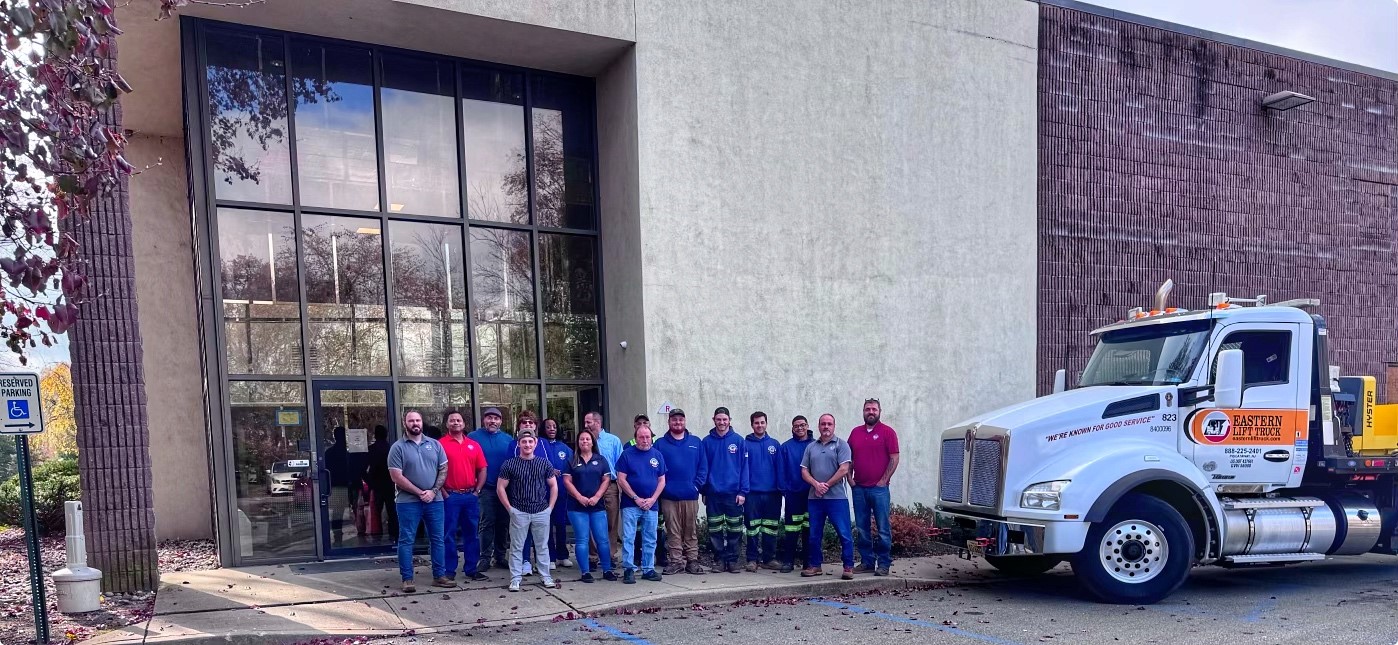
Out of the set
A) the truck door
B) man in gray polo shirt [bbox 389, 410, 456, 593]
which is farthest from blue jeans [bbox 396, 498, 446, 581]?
the truck door

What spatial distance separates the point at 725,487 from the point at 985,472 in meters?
2.91

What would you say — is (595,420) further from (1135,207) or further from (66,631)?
(1135,207)

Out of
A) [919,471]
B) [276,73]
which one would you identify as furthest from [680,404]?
[276,73]

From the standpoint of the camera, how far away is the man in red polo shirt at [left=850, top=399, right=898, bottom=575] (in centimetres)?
1026

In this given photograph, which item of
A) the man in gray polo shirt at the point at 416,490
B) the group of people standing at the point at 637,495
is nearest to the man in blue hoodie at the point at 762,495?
the group of people standing at the point at 637,495

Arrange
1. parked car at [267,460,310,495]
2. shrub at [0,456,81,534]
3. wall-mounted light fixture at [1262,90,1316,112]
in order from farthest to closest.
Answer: wall-mounted light fixture at [1262,90,1316,112]
shrub at [0,456,81,534]
parked car at [267,460,310,495]

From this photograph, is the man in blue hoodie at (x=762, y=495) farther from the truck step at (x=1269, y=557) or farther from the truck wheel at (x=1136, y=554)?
the truck step at (x=1269, y=557)

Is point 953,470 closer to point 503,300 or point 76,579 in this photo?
point 503,300

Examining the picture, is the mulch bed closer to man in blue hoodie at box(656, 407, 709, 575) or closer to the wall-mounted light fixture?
man in blue hoodie at box(656, 407, 709, 575)

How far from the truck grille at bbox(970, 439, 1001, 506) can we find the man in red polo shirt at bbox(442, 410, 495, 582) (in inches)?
203

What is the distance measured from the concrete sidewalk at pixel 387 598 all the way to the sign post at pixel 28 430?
0.54m

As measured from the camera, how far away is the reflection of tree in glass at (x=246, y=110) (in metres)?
11.2

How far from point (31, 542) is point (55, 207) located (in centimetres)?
299

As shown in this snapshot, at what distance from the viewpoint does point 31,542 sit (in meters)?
7.80
